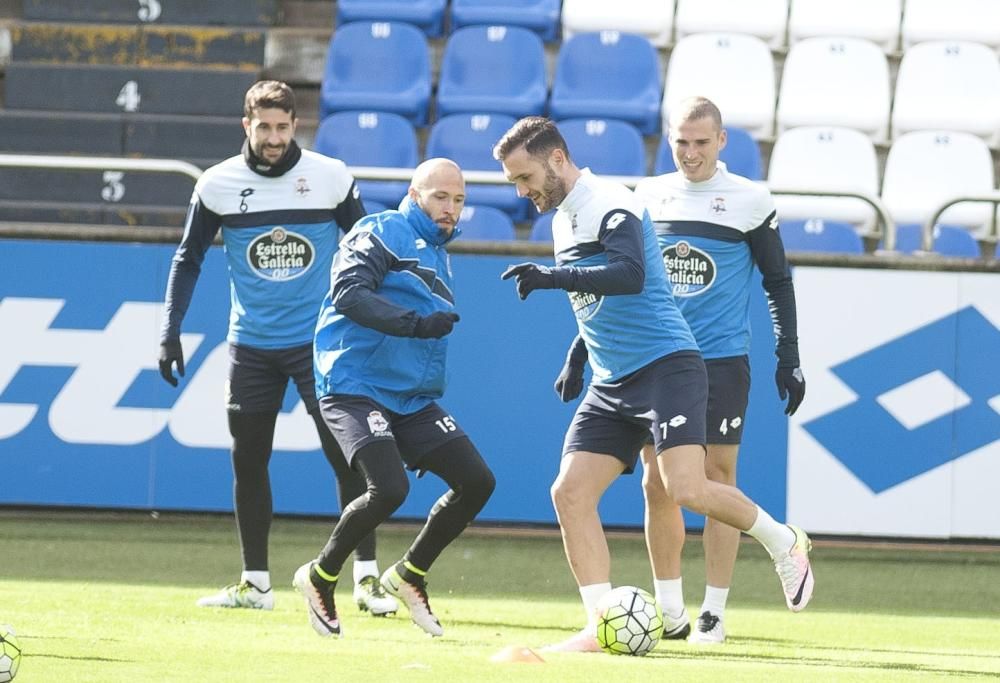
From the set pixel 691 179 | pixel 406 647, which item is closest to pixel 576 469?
pixel 406 647

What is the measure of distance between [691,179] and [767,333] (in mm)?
3084

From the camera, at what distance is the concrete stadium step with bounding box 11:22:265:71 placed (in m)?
14.1

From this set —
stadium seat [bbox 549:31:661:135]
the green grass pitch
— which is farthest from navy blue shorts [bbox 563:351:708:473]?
stadium seat [bbox 549:31:661:135]

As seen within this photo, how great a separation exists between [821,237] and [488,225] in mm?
2247

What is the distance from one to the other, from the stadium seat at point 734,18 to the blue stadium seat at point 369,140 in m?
2.77

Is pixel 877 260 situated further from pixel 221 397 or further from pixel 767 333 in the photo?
pixel 221 397

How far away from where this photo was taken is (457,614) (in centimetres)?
768

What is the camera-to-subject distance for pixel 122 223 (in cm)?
1280

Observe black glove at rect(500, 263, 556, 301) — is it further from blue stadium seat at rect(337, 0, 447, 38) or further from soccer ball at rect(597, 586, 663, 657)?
blue stadium seat at rect(337, 0, 447, 38)

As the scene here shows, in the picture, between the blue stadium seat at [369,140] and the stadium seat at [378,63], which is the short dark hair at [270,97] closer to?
the blue stadium seat at [369,140]

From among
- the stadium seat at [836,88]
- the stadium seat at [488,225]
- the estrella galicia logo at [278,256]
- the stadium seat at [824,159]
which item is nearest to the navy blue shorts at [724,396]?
the estrella galicia logo at [278,256]

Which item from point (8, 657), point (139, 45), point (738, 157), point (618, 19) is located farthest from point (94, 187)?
point (8, 657)

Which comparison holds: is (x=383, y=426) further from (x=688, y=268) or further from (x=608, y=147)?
(x=608, y=147)

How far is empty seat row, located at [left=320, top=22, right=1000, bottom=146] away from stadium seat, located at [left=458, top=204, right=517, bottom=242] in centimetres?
179
